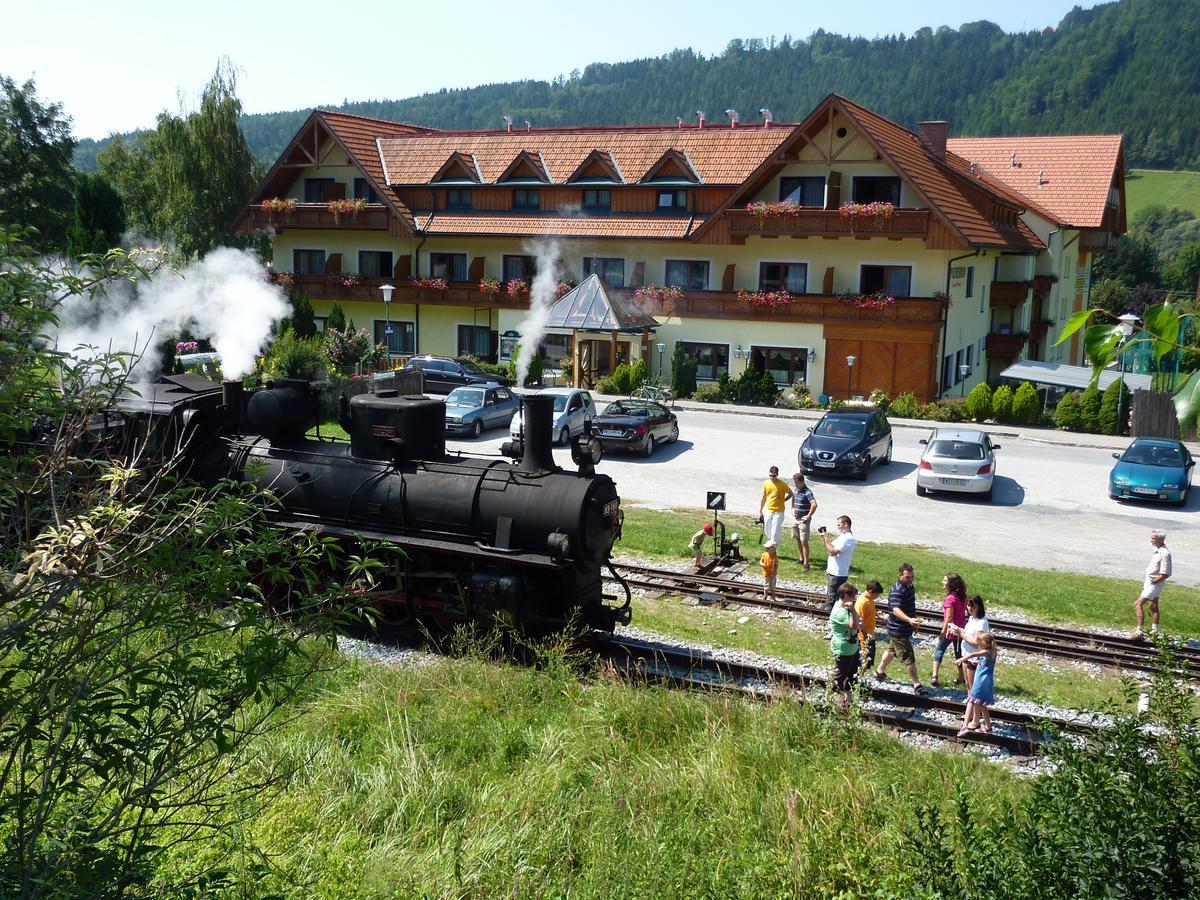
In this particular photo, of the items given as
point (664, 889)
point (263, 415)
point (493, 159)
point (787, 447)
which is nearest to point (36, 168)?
point (493, 159)

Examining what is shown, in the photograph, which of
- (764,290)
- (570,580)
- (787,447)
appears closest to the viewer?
(570,580)

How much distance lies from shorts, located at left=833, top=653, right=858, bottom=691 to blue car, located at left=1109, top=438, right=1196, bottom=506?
47.3ft

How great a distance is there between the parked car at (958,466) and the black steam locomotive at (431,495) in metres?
12.4

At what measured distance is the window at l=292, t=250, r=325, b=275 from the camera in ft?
151

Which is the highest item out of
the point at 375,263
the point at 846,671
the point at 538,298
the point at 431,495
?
the point at 375,263

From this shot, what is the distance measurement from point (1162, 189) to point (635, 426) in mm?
107121

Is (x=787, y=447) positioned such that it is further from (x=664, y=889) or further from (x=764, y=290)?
(x=664, y=889)

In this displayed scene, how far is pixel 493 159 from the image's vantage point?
143 ft

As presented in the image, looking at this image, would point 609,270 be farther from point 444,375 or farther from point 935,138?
point 935,138

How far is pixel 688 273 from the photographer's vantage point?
39719 mm

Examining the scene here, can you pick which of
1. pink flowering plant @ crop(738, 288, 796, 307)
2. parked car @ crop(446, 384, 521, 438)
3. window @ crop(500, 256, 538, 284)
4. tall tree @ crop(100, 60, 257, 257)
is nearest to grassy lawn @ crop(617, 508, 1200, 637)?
parked car @ crop(446, 384, 521, 438)

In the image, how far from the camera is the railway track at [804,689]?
1090 centimetres

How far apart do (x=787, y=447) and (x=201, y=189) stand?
34.3 meters

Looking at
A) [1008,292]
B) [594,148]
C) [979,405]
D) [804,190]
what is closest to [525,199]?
[594,148]
